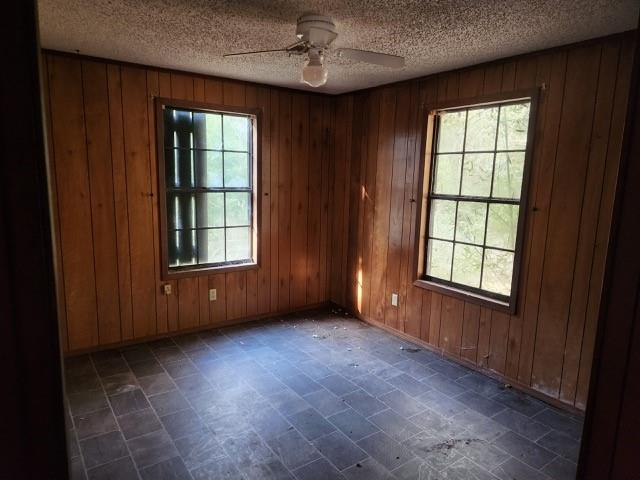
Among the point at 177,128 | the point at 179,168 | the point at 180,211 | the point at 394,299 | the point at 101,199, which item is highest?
the point at 177,128

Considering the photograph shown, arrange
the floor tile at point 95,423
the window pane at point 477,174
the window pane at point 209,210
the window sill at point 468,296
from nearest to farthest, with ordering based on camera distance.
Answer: the floor tile at point 95,423 → the window sill at point 468,296 → the window pane at point 477,174 → the window pane at point 209,210

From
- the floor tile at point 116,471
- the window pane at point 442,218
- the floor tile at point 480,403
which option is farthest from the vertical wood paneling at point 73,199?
the floor tile at point 480,403

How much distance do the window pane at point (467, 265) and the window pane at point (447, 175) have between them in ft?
1.57

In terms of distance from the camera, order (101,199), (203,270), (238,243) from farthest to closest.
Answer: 1. (238,243)
2. (203,270)
3. (101,199)

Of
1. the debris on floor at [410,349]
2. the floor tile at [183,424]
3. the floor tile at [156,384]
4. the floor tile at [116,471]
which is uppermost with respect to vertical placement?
the debris on floor at [410,349]

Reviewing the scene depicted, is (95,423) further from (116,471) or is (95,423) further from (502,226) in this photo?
(502,226)

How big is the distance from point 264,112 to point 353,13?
201cm

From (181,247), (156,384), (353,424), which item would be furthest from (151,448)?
(181,247)

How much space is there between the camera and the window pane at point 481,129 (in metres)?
3.11

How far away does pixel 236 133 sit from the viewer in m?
3.99

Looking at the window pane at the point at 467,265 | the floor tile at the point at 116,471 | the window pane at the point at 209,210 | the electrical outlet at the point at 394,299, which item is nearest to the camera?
the floor tile at the point at 116,471

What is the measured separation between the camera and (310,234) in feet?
15.1

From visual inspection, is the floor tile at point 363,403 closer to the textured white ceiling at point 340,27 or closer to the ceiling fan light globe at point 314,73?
the ceiling fan light globe at point 314,73

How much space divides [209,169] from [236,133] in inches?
18.0
